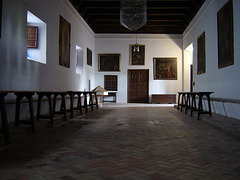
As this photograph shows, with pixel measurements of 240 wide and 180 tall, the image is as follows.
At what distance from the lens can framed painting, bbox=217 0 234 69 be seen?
6.51m

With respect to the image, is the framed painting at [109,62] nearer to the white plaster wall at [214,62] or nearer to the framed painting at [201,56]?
the white plaster wall at [214,62]

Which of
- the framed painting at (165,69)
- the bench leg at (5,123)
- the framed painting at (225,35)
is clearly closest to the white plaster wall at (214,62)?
the framed painting at (225,35)

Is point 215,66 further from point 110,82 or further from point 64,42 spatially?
point 110,82

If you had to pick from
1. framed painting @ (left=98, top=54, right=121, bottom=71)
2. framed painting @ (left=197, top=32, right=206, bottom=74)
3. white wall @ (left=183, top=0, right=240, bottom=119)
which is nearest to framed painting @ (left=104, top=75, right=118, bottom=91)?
framed painting @ (left=98, top=54, right=121, bottom=71)

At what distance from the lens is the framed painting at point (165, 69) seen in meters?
15.5

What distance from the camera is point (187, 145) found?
3713 mm

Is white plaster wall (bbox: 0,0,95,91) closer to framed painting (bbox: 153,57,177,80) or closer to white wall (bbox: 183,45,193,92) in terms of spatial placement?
framed painting (bbox: 153,57,177,80)

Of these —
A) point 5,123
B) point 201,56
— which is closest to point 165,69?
point 201,56

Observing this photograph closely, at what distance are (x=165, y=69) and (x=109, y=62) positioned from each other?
13.0 feet

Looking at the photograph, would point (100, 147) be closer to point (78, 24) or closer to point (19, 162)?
point (19, 162)

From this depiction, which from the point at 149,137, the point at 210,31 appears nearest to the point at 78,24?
the point at 210,31

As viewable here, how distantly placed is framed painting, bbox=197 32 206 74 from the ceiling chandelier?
297cm

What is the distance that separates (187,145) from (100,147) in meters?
1.45

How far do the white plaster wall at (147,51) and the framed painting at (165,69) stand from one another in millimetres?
220
